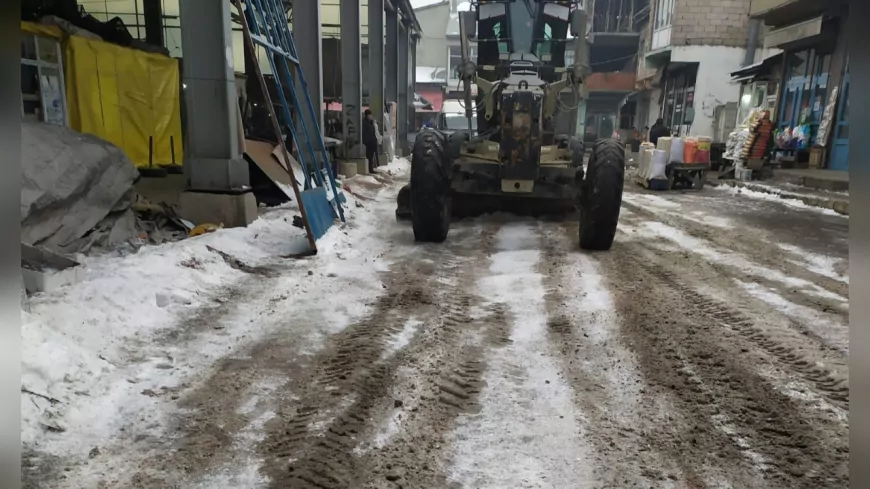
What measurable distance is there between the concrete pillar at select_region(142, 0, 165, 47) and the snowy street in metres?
10.6

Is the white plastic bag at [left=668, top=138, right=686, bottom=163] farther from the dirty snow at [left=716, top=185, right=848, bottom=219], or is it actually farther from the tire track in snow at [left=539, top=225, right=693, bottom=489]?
the tire track in snow at [left=539, top=225, right=693, bottom=489]

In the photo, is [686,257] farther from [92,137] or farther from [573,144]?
[92,137]

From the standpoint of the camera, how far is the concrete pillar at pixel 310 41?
34.0ft

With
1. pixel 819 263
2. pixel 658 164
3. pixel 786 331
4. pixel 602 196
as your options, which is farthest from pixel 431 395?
pixel 658 164

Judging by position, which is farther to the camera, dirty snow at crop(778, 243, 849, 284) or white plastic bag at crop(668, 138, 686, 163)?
white plastic bag at crop(668, 138, 686, 163)

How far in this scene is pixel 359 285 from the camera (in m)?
5.19

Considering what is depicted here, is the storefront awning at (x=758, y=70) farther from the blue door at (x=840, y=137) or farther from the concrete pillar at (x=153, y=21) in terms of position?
the concrete pillar at (x=153, y=21)

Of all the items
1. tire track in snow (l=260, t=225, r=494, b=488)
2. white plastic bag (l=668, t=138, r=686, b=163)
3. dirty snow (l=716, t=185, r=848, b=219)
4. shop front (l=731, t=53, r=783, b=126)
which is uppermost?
shop front (l=731, t=53, r=783, b=126)

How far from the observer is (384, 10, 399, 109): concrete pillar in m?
A: 19.6

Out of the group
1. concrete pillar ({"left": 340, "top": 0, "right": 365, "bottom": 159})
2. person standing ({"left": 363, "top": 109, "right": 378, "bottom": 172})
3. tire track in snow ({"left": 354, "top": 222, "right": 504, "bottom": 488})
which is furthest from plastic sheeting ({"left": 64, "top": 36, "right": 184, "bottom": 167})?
tire track in snow ({"left": 354, "top": 222, "right": 504, "bottom": 488})

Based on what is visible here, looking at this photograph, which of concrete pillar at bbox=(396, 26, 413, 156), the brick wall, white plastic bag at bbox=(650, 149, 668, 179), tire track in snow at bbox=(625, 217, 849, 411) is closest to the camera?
tire track in snow at bbox=(625, 217, 849, 411)

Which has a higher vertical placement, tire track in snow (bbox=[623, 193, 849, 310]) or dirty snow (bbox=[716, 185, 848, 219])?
dirty snow (bbox=[716, 185, 848, 219])

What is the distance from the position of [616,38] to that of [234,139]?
31216mm

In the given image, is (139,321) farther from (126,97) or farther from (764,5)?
(764,5)
